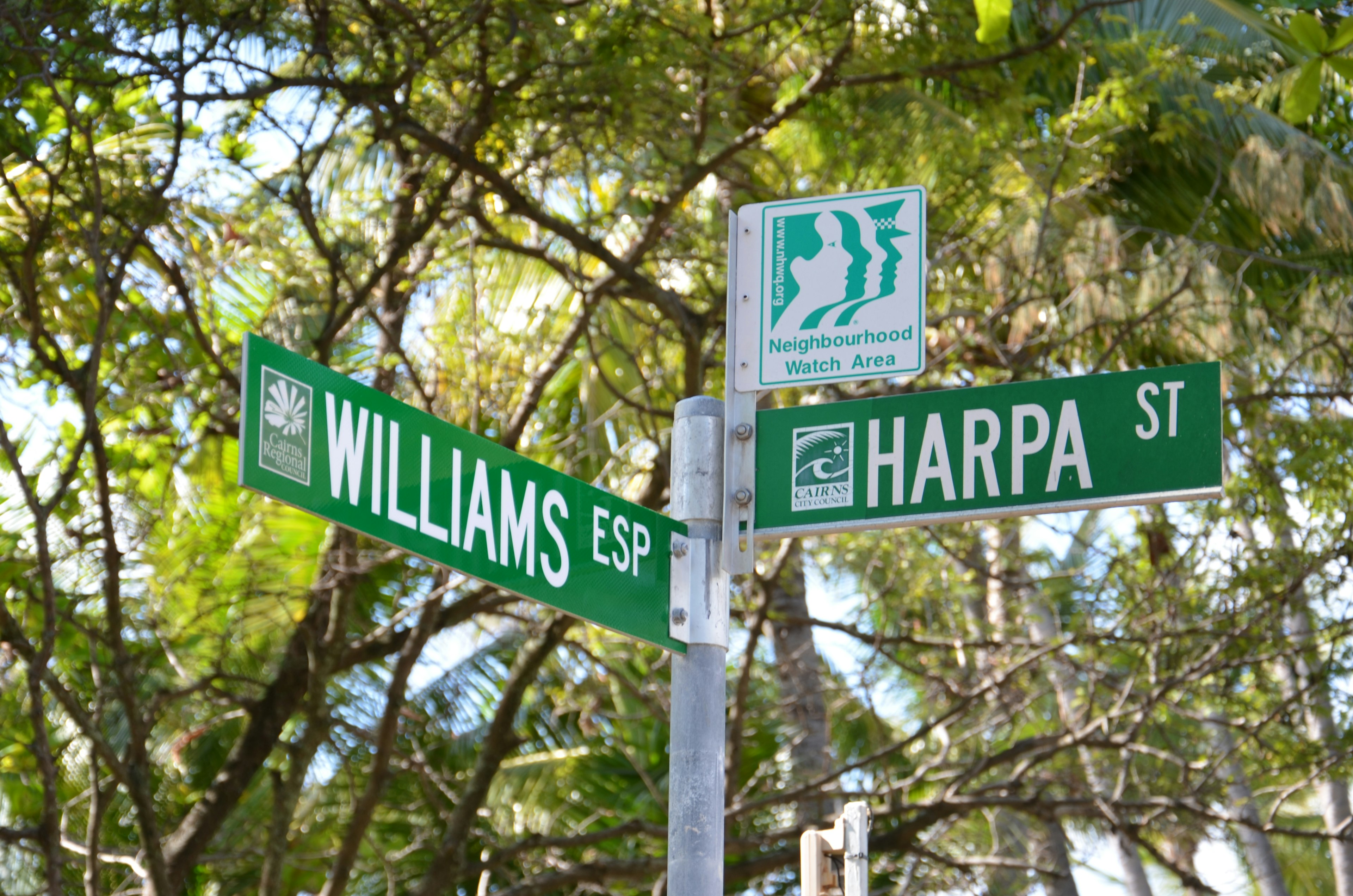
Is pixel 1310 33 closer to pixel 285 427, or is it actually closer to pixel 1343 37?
pixel 1343 37

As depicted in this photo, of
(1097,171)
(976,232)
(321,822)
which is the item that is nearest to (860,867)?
(976,232)

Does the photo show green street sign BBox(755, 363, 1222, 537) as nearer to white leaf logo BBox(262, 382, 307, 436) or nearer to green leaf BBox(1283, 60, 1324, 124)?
white leaf logo BBox(262, 382, 307, 436)

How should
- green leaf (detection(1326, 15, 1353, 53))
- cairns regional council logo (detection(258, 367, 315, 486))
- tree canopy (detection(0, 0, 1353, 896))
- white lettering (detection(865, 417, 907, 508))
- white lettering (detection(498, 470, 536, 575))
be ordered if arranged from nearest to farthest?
cairns regional council logo (detection(258, 367, 315, 486)) < white lettering (detection(498, 470, 536, 575)) < white lettering (detection(865, 417, 907, 508)) < green leaf (detection(1326, 15, 1353, 53)) < tree canopy (detection(0, 0, 1353, 896))

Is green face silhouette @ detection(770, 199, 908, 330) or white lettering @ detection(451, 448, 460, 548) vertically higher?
green face silhouette @ detection(770, 199, 908, 330)

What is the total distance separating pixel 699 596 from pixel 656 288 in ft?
17.5

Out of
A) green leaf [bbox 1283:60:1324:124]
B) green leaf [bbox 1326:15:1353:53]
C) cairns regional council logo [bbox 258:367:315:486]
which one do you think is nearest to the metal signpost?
cairns regional council logo [bbox 258:367:315:486]

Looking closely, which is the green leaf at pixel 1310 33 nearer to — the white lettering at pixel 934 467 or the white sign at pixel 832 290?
the white sign at pixel 832 290

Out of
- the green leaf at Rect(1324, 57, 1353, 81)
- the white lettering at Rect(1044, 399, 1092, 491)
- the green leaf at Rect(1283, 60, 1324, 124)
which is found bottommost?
the white lettering at Rect(1044, 399, 1092, 491)

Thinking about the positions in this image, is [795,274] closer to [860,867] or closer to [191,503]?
[860,867]

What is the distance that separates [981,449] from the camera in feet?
8.47

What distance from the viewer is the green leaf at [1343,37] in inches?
113

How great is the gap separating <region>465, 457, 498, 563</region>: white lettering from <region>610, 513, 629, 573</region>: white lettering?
9.3 inches

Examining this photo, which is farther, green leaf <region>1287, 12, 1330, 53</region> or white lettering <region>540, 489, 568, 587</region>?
green leaf <region>1287, 12, 1330, 53</region>

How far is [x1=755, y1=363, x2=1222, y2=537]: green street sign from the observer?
248 centimetres
